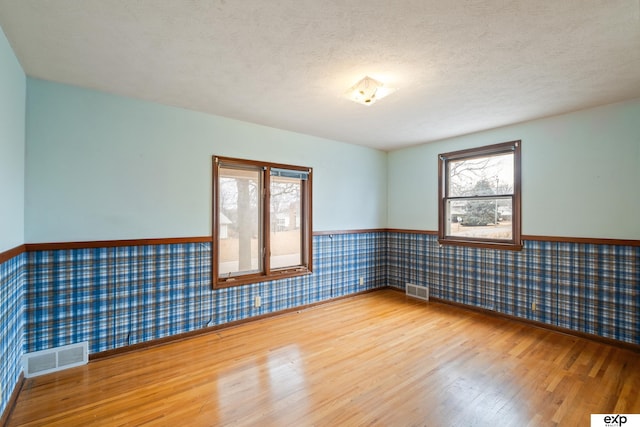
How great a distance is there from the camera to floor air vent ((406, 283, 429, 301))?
4777mm

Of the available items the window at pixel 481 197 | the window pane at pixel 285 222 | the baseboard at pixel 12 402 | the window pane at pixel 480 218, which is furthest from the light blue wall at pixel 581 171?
the baseboard at pixel 12 402

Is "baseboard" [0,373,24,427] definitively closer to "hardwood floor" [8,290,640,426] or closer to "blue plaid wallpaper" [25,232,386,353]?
"hardwood floor" [8,290,640,426]

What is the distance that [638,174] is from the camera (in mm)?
2980

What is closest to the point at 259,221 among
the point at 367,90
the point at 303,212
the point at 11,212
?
the point at 303,212

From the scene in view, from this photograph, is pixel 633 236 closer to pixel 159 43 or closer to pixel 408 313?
pixel 408 313

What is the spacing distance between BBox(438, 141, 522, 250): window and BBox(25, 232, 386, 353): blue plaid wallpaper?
2605 mm

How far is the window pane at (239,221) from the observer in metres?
3.64

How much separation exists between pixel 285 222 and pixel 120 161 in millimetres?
2039

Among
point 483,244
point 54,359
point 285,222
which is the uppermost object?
point 285,222

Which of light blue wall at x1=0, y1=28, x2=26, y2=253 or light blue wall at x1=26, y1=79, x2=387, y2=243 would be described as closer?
light blue wall at x1=0, y1=28, x2=26, y2=253

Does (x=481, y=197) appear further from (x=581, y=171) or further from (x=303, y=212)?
(x=303, y=212)

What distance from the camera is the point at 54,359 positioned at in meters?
2.60

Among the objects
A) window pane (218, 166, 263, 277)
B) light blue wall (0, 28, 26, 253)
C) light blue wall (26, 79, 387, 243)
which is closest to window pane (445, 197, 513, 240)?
light blue wall (26, 79, 387, 243)

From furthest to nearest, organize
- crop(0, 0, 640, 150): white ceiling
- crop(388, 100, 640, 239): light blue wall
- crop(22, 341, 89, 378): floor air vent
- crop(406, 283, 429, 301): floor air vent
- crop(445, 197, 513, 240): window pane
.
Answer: crop(406, 283, 429, 301): floor air vent < crop(445, 197, 513, 240): window pane < crop(388, 100, 640, 239): light blue wall < crop(22, 341, 89, 378): floor air vent < crop(0, 0, 640, 150): white ceiling
